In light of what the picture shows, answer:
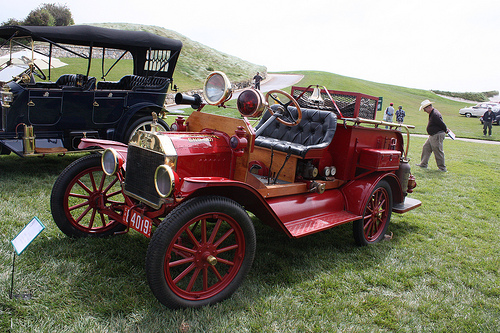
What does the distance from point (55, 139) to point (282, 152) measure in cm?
399

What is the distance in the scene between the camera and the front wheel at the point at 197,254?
225 cm

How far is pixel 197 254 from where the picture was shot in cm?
253

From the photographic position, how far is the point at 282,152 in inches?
151

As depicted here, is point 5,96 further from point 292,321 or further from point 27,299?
point 292,321

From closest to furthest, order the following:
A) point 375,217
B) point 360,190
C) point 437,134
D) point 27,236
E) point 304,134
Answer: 1. point 27,236
2. point 360,190
3. point 375,217
4. point 304,134
5. point 437,134

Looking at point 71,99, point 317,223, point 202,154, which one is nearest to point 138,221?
point 202,154

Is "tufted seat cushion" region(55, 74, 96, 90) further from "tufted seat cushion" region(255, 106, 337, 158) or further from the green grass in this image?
"tufted seat cushion" region(255, 106, 337, 158)

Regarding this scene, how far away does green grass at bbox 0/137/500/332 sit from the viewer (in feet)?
7.72

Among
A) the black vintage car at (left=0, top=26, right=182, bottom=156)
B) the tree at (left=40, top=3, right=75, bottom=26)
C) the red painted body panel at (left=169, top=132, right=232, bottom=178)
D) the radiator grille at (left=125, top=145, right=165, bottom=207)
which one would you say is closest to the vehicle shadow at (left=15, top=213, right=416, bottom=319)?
the radiator grille at (left=125, top=145, right=165, bottom=207)

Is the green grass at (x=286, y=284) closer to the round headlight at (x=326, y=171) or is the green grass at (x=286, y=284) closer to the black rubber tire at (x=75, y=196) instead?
the black rubber tire at (x=75, y=196)

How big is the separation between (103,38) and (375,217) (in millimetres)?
5113

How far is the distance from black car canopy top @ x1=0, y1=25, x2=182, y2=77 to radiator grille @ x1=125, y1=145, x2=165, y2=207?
151 inches

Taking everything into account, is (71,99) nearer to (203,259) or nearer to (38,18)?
(203,259)

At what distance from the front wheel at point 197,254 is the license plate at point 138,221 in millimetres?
266
